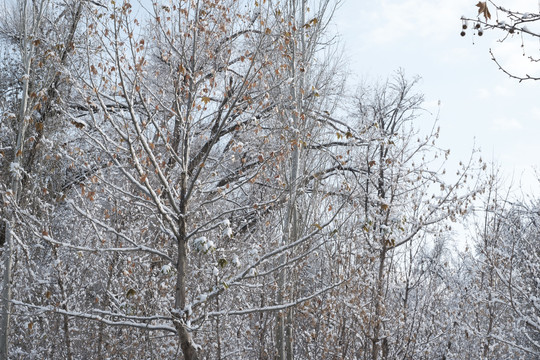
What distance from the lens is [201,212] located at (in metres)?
7.55

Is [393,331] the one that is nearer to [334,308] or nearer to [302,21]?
[334,308]

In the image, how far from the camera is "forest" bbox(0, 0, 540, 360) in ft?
15.9

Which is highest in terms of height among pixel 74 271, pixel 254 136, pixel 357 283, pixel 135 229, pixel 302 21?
pixel 302 21

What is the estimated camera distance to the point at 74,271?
8.12 m

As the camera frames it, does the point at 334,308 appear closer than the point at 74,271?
Yes

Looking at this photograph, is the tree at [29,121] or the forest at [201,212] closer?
the forest at [201,212]

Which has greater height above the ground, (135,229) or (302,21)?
(302,21)

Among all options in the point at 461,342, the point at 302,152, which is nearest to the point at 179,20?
the point at 302,152

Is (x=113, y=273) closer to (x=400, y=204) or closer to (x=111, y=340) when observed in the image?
(x=111, y=340)

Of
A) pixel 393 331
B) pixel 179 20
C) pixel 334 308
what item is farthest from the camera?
pixel 393 331

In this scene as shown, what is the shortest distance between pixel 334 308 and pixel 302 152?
9.72ft

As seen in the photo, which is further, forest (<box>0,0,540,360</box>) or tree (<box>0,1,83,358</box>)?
tree (<box>0,1,83,358</box>)

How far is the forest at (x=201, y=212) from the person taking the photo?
4848mm

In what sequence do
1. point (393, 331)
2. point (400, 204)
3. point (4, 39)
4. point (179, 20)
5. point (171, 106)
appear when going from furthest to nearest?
point (4, 39), point (400, 204), point (393, 331), point (171, 106), point (179, 20)
